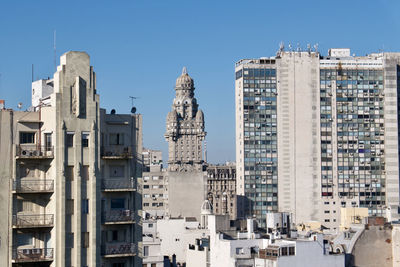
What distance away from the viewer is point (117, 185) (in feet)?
142

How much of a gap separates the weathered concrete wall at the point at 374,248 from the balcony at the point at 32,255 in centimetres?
6306

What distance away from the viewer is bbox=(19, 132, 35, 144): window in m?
41.6

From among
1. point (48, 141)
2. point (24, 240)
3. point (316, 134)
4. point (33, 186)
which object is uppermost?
point (316, 134)

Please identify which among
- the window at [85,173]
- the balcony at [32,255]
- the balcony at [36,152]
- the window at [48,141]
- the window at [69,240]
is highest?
the window at [48,141]

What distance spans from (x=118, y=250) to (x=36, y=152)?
6384 mm

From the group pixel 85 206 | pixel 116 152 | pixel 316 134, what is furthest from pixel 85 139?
pixel 316 134

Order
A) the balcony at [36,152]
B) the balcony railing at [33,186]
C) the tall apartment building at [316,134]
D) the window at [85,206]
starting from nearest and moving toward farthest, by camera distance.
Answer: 1. the balcony railing at [33,186]
2. the balcony at [36,152]
3. the window at [85,206]
4. the tall apartment building at [316,134]

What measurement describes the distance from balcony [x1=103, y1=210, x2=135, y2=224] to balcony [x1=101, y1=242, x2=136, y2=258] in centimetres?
112

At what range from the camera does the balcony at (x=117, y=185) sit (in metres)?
42.9

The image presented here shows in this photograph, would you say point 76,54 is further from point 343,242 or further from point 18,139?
point 343,242

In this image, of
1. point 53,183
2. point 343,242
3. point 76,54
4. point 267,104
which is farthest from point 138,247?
point 267,104

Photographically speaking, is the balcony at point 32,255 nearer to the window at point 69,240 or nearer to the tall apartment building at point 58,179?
the tall apartment building at point 58,179

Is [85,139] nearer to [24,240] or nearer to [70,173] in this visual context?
[70,173]

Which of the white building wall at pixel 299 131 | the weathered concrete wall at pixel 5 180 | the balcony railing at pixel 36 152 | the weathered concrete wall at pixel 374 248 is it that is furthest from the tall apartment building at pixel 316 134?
→ the weathered concrete wall at pixel 5 180
